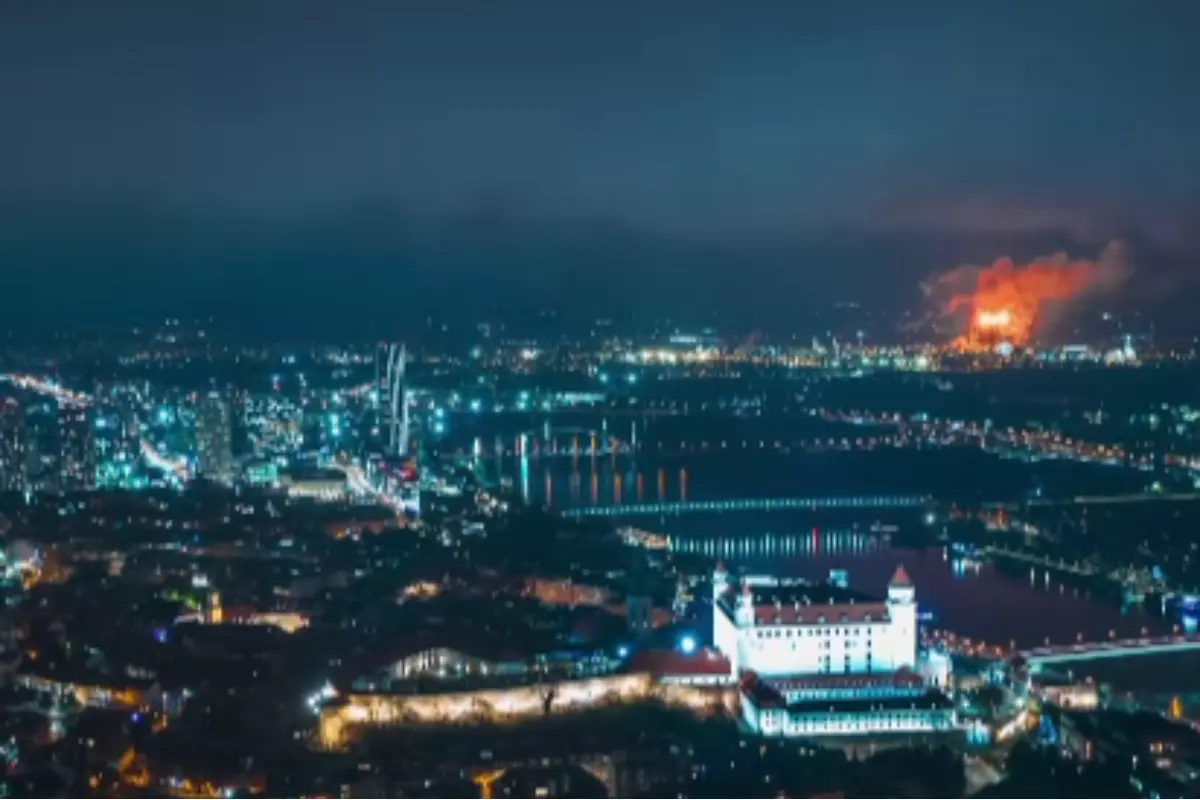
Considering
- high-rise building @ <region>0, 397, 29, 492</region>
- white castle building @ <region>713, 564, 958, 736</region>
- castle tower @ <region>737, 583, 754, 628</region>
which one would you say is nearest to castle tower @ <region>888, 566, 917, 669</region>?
white castle building @ <region>713, 564, 958, 736</region>

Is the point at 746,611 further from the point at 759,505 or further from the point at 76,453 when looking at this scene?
the point at 76,453

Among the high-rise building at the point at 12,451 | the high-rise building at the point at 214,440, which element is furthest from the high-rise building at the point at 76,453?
the high-rise building at the point at 214,440

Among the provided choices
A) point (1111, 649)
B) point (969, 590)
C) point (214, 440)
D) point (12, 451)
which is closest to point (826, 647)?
point (1111, 649)

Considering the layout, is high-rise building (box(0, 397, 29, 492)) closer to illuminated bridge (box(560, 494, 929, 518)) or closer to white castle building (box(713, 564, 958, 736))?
illuminated bridge (box(560, 494, 929, 518))

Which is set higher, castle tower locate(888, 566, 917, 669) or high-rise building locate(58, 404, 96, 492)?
high-rise building locate(58, 404, 96, 492)

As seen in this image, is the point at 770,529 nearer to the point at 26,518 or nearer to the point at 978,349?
the point at 26,518
